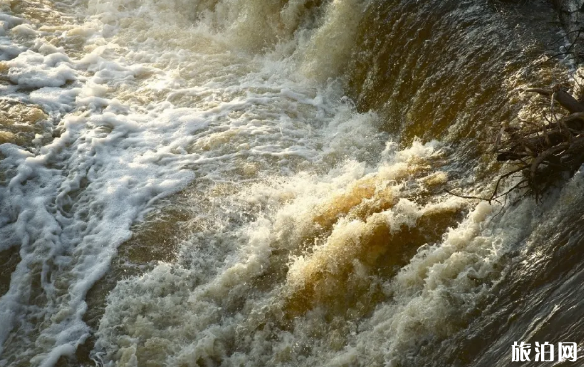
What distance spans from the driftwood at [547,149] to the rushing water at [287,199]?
140 mm

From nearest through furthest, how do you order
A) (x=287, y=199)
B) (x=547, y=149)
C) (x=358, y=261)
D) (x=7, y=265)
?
(x=547, y=149) → (x=358, y=261) → (x=7, y=265) → (x=287, y=199)

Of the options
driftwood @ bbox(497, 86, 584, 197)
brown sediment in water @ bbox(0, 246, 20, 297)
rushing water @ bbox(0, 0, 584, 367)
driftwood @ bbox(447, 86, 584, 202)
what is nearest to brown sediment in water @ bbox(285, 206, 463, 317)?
rushing water @ bbox(0, 0, 584, 367)

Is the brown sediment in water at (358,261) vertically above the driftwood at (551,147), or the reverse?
the driftwood at (551,147)

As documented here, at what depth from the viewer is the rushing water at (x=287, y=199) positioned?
454cm

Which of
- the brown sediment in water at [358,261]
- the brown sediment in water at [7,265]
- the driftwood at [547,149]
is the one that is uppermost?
the driftwood at [547,149]

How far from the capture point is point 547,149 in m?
4.69

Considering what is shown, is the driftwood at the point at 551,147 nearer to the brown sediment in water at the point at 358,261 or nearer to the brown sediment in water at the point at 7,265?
the brown sediment in water at the point at 358,261

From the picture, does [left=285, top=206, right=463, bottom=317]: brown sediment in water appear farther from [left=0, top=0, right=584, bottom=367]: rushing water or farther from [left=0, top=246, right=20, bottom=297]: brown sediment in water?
[left=0, top=246, right=20, bottom=297]: brown sediment in water

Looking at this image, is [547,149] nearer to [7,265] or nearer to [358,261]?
[358,261]

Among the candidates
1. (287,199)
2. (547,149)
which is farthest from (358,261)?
(547,149)

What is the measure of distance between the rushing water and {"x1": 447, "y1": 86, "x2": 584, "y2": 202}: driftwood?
14 centimetres

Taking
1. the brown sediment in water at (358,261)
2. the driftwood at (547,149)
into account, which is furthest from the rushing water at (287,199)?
the driftwood at (547,149)

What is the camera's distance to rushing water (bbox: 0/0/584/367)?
4.54 meters

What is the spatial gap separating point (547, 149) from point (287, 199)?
2374 millimetres
